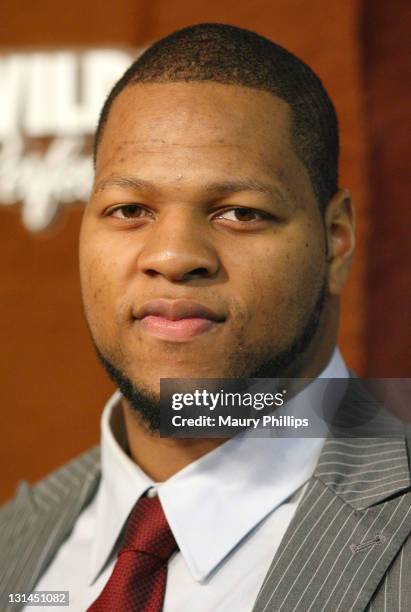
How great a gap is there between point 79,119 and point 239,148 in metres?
0.86

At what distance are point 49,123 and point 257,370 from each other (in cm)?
98

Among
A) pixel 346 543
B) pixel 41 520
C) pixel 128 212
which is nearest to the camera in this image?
pixel 346 543

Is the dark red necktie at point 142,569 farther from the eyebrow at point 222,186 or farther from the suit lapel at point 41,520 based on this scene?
the eyebrow at point 222,186

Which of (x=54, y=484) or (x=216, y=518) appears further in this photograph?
(x=54, y=484)

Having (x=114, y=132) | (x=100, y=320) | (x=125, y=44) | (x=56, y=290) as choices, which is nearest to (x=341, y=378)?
(x=100, y=320)

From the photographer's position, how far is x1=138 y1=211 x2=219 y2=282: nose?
88 centimetres

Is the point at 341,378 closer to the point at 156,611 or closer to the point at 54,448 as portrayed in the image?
the point at 156,611

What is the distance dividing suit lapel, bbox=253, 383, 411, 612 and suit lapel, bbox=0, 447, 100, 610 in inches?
13.1

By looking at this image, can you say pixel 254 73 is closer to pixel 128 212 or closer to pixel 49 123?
pixel 128 212

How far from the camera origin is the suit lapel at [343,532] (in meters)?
0.83

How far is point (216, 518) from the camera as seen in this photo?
946 mm

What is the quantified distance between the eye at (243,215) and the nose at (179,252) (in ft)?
0.12

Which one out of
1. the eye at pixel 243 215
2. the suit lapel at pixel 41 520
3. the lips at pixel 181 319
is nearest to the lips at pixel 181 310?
the lips at pixel 181 319

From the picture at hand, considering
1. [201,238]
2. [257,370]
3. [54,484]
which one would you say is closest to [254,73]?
[201,238]
